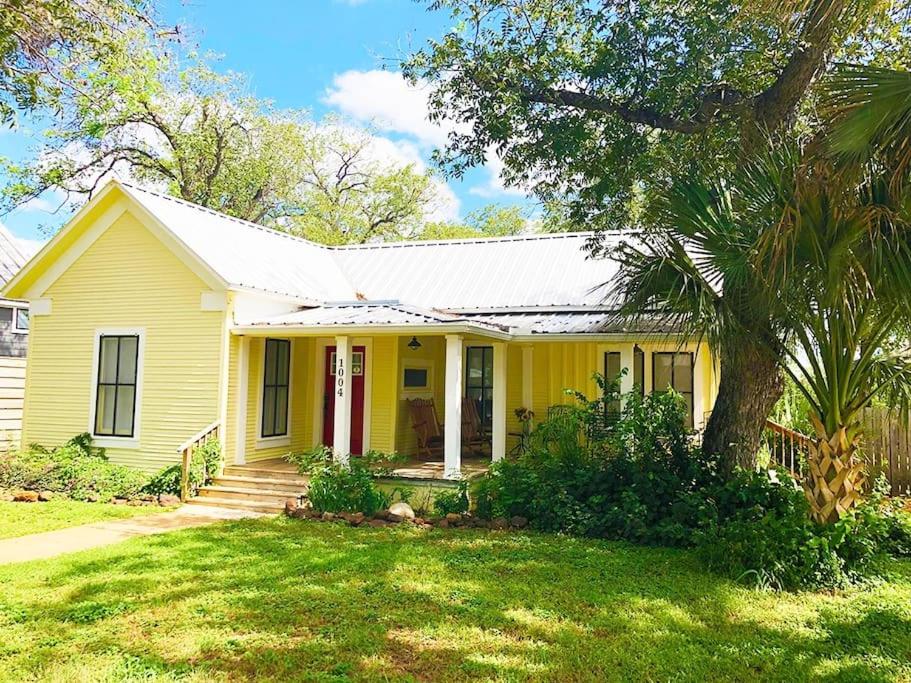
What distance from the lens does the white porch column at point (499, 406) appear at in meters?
10.9

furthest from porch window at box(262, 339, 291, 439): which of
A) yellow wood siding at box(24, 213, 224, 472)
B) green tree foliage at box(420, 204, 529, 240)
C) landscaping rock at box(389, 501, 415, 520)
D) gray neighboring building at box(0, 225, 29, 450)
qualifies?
green tree foliage at box(420, 204, 529, 240)

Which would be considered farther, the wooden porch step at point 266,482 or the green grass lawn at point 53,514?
the wooden porch step at point 266,482

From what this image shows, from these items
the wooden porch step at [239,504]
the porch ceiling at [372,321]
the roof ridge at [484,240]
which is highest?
the roof ridge at [484,240]

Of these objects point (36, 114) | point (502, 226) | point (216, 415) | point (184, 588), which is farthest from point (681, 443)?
point (502, 226)

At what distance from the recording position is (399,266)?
16016 mm

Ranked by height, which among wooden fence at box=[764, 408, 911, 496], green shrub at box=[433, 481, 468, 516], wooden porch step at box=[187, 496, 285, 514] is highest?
wooden fence at box=[764, 408, 911, 496]

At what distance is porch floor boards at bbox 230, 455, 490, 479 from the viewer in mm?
10438

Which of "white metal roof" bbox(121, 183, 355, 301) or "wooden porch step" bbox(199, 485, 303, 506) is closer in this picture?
"wooden porch step" bbox(199, 485, 303, 506)

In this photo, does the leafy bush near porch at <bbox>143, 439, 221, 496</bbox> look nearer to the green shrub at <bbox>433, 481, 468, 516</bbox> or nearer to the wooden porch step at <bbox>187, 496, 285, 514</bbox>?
the wooden porch step at <bbox>187, 496, 285, 514</bbox>

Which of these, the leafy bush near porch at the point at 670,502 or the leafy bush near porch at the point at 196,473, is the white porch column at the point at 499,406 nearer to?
→ the leafy bush near porch at the point at 670,502

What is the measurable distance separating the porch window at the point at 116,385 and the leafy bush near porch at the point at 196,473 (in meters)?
1.52

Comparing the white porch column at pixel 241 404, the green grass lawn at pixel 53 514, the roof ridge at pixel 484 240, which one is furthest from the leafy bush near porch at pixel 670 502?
the roof ridge at pixel 484 240

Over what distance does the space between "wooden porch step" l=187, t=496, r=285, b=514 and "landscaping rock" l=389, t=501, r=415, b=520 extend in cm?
177

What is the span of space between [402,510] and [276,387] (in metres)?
4.51
